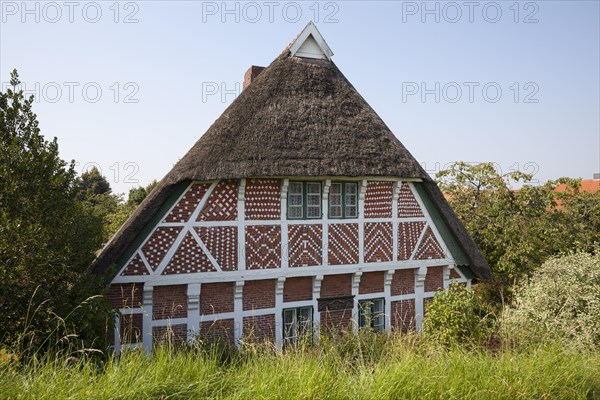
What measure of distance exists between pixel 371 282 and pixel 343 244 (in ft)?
4.36

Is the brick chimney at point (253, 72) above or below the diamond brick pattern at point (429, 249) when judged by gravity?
above

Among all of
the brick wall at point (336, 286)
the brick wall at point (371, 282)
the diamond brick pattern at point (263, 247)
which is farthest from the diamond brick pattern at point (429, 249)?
the diamond brick pattern at point (263, 247)

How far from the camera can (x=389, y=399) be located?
4117 mm

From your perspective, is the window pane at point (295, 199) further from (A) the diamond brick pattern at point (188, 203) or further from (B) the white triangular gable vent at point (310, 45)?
(B) the white triangular gable vent at point (310, 45)

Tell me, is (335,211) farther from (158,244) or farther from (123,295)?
(123,295)

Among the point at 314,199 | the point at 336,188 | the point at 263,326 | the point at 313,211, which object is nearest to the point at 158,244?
the point at 263,326

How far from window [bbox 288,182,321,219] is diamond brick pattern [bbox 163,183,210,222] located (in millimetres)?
1876

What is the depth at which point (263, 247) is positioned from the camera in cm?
916

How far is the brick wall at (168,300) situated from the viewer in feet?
28.1

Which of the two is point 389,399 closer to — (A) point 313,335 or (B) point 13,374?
(B) point 13,374

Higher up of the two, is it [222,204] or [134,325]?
[222,204]

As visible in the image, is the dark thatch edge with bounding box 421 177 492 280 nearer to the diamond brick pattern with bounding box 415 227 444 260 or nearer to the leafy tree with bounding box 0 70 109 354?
the diamond brick pattern with bounding box 415 227 444 260

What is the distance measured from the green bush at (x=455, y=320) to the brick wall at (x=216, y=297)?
4040mm

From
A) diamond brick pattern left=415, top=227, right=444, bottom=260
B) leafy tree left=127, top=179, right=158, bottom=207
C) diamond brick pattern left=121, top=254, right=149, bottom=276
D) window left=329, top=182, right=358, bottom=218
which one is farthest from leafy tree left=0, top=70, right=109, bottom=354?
leafy tree left=127, top=179, right=158, bottom=207
